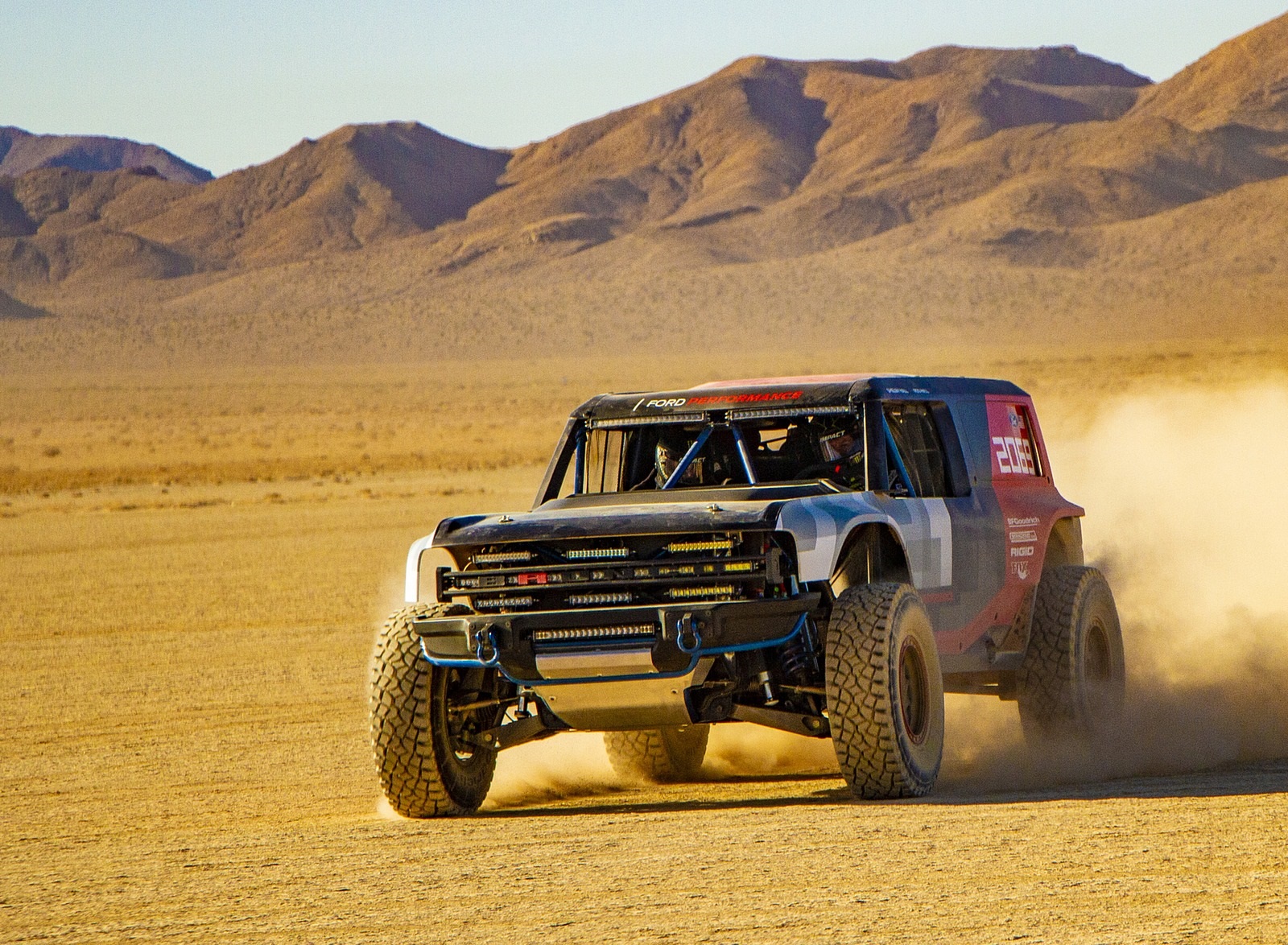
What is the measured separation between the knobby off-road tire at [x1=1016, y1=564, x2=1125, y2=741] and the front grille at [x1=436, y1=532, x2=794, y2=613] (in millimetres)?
2581

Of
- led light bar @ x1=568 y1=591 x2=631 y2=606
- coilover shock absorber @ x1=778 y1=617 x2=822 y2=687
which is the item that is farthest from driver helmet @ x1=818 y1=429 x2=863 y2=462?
led light bar @ x1=568 y1=591 x2=631 y2=606

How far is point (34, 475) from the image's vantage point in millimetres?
44906

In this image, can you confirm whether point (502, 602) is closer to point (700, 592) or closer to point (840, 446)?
point (700, 592)

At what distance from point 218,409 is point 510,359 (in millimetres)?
28906

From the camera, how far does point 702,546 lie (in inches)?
320

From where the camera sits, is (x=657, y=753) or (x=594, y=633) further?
(x=657, y=753)

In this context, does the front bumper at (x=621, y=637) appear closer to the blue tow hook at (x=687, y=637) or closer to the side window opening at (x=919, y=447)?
the blue tow hook at (x=687, y=637)

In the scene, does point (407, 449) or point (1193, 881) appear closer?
point (1193, 881)

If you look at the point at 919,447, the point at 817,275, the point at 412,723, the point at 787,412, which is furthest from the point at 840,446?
the point at 817,275

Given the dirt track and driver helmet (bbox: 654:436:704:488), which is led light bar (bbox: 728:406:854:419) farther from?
the dirt track

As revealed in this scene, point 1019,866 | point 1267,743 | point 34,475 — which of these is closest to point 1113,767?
point 1267,743

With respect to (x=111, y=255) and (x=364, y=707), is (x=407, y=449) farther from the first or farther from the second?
(x=111, y=255)

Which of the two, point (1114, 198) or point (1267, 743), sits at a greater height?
point (1114, 198)

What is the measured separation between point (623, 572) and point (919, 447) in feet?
7.93
